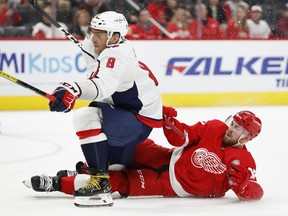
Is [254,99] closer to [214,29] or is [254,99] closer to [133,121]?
[214,29]

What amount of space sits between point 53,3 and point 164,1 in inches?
51.4

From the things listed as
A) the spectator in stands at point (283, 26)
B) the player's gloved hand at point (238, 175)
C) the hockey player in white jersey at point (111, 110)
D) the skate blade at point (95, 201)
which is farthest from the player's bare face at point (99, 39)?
the spectator in stands at point (283, 26)

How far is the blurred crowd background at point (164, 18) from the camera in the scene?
915cm

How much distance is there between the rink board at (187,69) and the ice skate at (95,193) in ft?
16.2

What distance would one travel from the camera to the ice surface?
3951 mm

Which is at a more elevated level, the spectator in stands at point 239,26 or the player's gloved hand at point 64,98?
the spectator in stands at point 239,26

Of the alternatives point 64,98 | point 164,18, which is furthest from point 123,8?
point 64,98

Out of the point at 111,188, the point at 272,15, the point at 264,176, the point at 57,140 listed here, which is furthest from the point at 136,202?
the point at 272,15

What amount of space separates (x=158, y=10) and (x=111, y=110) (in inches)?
218

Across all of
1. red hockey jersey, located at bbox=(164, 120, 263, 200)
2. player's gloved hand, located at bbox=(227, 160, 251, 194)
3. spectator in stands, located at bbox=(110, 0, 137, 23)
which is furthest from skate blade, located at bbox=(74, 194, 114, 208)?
spectator in stands, located at bbox=(110, 0, 137, 23)

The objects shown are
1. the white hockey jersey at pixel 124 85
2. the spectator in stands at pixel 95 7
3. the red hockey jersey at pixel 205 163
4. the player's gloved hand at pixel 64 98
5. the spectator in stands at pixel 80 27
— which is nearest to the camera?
the player's gloved hand at pixel 64 98

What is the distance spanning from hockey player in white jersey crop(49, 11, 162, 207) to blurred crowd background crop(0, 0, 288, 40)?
4.95 metres

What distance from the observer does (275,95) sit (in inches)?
378

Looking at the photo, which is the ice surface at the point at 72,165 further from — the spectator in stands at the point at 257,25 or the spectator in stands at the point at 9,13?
the spectator in stands at the point at 9,13
